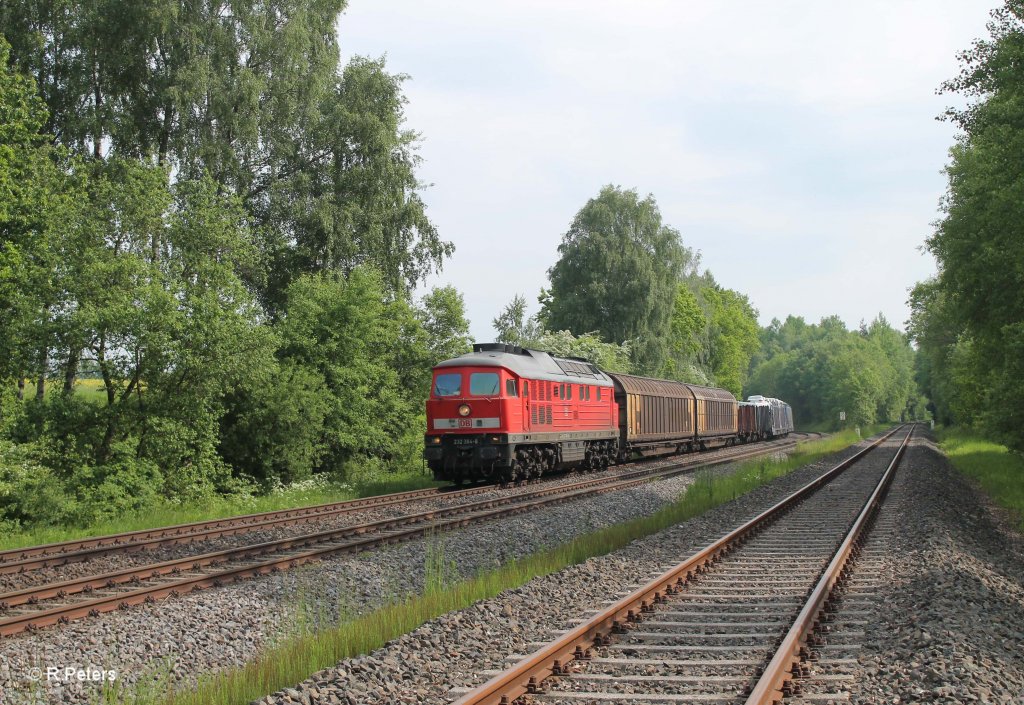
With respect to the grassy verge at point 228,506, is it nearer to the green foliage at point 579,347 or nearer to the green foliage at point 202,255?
the green foliage at point 202,255

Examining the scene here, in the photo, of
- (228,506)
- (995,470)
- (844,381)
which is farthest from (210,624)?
(844,381)

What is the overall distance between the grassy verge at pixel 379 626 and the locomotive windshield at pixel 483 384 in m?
7.29

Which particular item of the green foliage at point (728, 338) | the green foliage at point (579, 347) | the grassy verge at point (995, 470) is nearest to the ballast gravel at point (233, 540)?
the grassy verge at point (995, 470)

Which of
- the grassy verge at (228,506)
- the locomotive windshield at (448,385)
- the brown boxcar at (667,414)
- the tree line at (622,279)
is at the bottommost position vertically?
the grassy verge at (228,506)

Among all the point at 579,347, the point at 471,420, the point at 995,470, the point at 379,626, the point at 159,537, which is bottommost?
the point at 995,470

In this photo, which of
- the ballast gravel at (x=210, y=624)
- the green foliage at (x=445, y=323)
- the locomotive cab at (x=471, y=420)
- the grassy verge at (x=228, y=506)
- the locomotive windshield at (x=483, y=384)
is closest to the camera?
the ballast gravel at (x=210, y=624)

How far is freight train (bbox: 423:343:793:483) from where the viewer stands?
2272 cm

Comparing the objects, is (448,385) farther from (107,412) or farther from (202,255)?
(107,412)

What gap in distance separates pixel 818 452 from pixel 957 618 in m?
36.5

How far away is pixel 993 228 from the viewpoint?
24062 mm

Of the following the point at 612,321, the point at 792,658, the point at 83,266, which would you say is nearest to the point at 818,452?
the point at 612,321

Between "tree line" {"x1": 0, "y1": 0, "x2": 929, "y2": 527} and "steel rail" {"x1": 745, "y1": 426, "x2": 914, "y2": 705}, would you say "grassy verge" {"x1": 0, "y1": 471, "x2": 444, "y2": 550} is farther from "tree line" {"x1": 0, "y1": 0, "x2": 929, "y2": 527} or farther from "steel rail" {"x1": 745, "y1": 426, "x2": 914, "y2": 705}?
"steel rail" {"x1": 745, "y1": 426, "x2": 914, "y2": 705}

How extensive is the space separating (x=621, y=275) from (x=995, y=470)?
2538cm

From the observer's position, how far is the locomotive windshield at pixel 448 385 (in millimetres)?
23422
